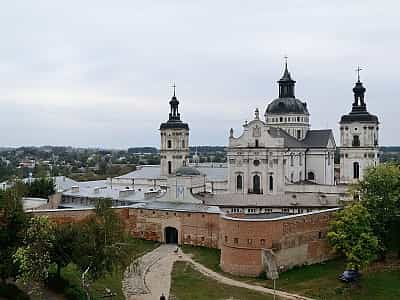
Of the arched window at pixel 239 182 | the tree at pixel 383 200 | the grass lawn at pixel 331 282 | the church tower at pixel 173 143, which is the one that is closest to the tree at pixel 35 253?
the grass lawn at pixel 331 282

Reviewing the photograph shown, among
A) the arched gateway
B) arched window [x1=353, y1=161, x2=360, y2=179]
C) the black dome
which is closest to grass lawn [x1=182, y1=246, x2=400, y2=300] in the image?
the arched gateway

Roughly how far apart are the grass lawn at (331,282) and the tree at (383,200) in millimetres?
1803

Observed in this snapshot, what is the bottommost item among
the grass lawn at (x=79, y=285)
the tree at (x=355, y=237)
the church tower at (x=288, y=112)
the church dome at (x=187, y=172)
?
the grass lawn at (x=79, y=285)

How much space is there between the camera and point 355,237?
27.7m

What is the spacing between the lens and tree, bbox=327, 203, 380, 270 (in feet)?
88.4

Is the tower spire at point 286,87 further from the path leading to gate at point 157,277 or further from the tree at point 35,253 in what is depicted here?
the tree at point 35,253

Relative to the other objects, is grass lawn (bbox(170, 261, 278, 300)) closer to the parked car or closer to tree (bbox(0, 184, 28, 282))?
the parked car

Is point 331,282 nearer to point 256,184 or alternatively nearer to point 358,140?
point 256,184

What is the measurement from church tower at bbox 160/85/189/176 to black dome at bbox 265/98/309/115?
8.29 m

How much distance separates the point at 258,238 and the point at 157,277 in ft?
16.4

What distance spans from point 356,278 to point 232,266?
572 centimetres

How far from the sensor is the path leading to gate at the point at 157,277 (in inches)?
981

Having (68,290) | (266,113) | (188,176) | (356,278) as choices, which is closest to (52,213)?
(188,176)

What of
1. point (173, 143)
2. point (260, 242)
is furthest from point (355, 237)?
point (173, 143)
